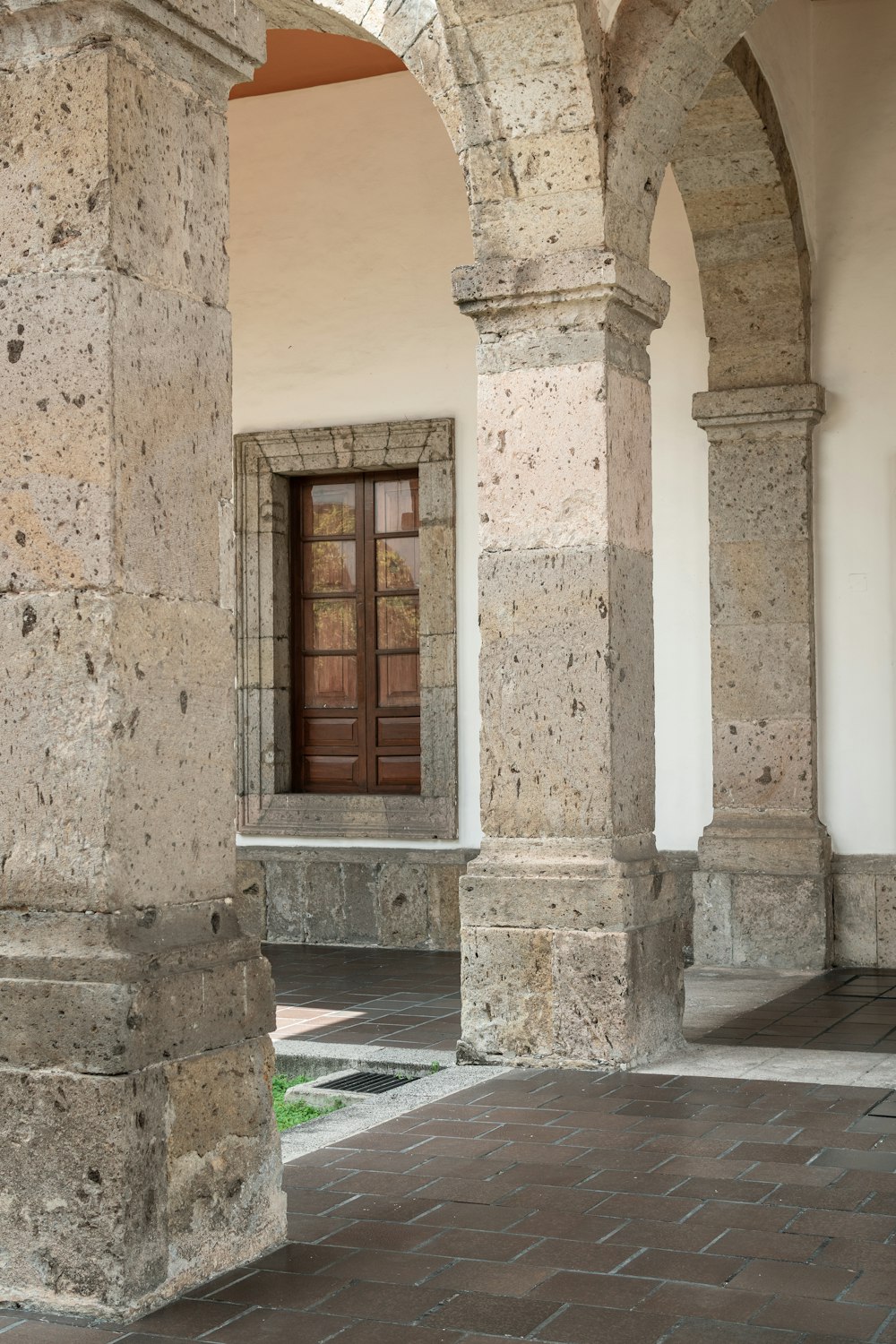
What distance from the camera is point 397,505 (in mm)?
9062

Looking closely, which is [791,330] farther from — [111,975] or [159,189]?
[111,975]

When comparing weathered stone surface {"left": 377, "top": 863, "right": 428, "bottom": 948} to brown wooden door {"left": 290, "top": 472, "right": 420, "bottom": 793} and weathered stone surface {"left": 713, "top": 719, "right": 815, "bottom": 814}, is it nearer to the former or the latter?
brown wooden door {"left": 290, "top": 472, "right": 420, "bottom": 793}

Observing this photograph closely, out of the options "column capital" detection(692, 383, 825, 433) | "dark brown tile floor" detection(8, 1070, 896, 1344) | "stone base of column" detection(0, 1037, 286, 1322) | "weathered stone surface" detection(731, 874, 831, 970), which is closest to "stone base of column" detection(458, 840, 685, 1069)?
"dark brown tile floor" detection(8, 1070, 896, 1344)

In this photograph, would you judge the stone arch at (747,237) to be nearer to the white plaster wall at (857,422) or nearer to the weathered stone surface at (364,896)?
the white plaster wall at (857,422)

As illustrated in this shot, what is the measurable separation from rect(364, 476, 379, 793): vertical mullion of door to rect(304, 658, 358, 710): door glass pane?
10 cm

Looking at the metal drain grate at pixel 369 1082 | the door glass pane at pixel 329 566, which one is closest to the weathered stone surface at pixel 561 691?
the metal drain grate at pixel 369 1082

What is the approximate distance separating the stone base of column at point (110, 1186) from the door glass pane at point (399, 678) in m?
5.97

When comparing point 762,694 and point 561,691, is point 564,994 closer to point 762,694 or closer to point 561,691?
point 561,691

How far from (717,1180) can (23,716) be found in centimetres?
193

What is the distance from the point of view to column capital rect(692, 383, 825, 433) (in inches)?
301

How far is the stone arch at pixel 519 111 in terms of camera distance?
5.14 meters

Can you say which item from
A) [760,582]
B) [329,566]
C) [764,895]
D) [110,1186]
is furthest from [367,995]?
[110,1186]

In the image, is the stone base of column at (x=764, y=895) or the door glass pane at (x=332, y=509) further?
the door glass pane at (x=332, y=509)

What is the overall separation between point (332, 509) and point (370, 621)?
679mm
